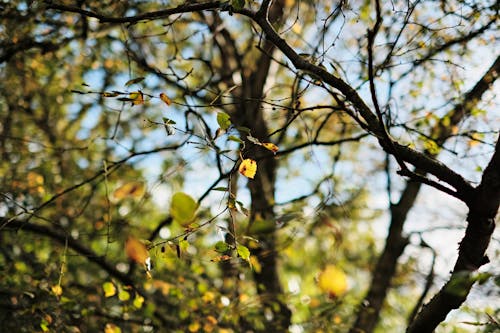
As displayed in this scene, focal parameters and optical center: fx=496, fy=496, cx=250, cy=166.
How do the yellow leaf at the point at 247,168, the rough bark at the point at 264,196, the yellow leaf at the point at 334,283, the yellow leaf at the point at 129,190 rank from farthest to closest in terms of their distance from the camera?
1. the rough bark at the point at 264,196
2. the yellow leaf at the point at 129,190
3. the yellow leaf at the point at 334,283
4. the yellow leaf at the point at 247,168

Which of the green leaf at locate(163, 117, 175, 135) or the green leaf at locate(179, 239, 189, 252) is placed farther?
the green leaf at locate(179, 239, 189, 252)

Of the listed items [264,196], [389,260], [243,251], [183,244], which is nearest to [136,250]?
[183,244]

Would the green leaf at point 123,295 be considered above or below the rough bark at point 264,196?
below

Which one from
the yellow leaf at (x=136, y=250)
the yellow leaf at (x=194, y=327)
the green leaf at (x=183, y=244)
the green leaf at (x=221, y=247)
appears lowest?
the yellow leaf at (x=136, y=250)

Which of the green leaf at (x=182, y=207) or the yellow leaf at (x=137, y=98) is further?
the yellow leaf at (x=137, y=98)

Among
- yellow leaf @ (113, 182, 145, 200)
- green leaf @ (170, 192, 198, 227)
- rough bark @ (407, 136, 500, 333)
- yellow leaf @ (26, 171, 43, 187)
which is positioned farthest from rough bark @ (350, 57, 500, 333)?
yellow leaf @ (26, 171, 43, 187)

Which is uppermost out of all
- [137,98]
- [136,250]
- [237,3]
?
[237,3]

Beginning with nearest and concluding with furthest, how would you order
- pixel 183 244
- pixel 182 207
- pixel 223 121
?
1. pixel 182 207
2. pixel 223 121
3. pixel 183 244

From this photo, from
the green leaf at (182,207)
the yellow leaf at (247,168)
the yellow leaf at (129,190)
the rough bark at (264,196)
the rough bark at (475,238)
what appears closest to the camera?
the green leaf at (182,207)

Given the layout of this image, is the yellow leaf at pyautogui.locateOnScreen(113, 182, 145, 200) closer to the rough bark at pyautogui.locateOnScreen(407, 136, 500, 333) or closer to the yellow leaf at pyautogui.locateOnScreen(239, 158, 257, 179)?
the yellow leaf at pyautogui.locateOnScreen(239, 158, 257, 179)

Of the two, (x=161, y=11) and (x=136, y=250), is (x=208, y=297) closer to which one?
(x=136, y=250)

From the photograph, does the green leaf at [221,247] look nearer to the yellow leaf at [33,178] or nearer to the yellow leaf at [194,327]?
the yellow leaf at [194,327]

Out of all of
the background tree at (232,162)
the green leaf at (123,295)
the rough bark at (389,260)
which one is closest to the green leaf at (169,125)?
the background tree at (232,162)

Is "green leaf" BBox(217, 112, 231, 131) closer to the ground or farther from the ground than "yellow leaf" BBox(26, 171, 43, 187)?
closer to the ground
